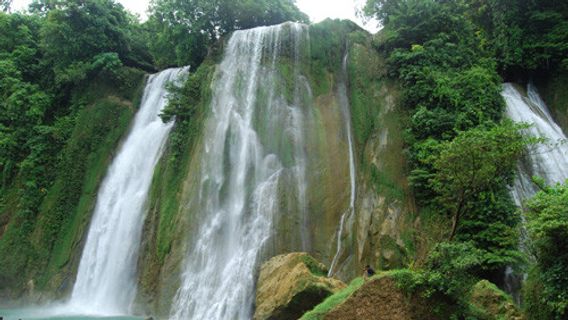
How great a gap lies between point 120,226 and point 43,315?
409 cm

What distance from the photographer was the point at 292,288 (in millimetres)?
11281

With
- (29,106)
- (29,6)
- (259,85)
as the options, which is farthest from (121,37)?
(259,85)

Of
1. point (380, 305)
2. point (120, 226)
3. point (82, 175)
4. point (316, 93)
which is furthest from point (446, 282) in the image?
point (82, 175)

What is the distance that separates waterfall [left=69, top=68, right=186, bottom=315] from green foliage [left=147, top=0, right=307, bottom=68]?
2.90 meters

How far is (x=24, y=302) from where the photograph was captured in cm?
1845

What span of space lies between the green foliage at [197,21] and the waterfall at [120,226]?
2.90 metres

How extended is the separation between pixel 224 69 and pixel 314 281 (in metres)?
11.2

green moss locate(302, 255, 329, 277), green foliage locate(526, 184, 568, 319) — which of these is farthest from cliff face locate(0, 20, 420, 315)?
green foliage locate(526, 184, 568, 319)

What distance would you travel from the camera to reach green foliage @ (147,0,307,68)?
72.0 ft

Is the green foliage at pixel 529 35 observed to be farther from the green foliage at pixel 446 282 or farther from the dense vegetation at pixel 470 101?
the green foliage at pixel 446 282

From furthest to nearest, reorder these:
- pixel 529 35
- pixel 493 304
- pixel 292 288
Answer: pixel 529 35 < pixel 292 288 < pixel 493 304

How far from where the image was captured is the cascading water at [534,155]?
12.5 metres

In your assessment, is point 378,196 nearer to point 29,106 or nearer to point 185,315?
A: point 185,315

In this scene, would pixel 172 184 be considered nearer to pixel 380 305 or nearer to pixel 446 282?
pixel 380 305
